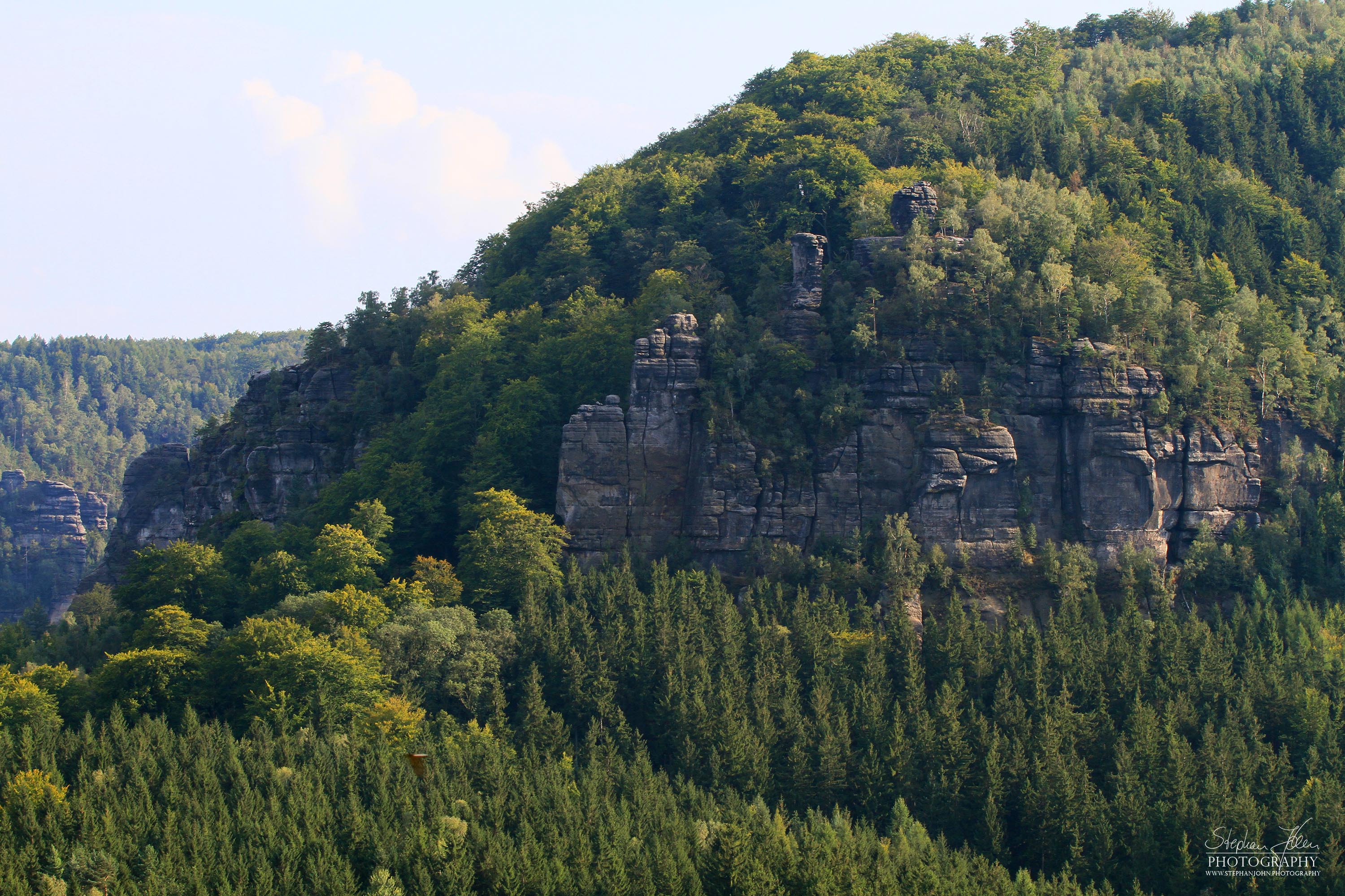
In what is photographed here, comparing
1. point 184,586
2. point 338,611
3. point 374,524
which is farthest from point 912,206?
point 184,586

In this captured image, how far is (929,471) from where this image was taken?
97.3 meters

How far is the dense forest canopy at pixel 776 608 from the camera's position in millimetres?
74625

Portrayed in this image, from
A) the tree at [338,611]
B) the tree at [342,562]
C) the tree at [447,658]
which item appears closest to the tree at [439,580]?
the tree at [342,562]

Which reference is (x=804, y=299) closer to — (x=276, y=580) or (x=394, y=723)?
(x=276, y=580)

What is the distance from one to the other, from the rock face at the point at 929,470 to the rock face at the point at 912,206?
32.6 ft

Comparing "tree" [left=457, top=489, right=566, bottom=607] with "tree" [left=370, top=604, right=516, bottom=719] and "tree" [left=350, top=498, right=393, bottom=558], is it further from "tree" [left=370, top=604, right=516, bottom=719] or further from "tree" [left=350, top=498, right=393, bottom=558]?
"tree" [left=350, top=498, right=393, bottom=558]

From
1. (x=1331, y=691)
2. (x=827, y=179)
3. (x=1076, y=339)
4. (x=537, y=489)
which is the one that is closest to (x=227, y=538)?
(x=537, y=489)

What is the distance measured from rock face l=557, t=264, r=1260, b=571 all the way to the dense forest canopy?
1450 mm

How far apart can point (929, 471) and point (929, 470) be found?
0.07 m

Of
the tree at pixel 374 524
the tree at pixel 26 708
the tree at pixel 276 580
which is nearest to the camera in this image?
the tree at pixel 26 708

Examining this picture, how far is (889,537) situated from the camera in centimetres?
9606

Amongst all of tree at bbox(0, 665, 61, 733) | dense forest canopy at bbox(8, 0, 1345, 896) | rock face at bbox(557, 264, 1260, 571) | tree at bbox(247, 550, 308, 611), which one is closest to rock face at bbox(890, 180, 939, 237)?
dense forest canopy at bbox(8, 0, 1345, 896)

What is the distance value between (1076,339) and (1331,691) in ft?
78.6

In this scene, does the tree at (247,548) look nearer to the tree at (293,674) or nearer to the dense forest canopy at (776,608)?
the dense forest canopy at (776,608)
